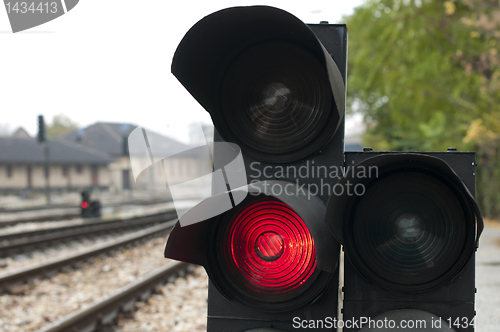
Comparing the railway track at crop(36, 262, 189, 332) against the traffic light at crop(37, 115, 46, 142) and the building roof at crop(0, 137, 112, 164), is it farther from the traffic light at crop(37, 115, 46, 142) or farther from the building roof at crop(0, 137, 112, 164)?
the building roof at crop(0, 137, 112, 164)

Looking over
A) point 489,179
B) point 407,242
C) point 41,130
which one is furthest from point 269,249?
point 41,130

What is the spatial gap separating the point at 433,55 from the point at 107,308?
9.48 metres

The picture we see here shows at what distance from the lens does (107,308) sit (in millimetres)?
5180

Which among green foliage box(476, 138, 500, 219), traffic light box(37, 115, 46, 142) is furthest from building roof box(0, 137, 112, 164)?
green foliage box(476, 138, 500, 219)

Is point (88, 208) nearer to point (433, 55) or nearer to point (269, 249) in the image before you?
point (433, 55)

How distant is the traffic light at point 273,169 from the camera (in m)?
1.38

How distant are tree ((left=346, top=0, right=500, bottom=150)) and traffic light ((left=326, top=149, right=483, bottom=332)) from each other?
984 cm

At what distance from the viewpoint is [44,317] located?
17.4ft

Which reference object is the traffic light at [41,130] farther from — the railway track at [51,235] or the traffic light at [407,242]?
the traffic light at [407,242]

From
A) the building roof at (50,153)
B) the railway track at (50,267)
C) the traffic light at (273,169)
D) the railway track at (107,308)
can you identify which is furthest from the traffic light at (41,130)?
the traffic light at (273,169)

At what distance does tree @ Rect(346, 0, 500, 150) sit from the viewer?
10398mm

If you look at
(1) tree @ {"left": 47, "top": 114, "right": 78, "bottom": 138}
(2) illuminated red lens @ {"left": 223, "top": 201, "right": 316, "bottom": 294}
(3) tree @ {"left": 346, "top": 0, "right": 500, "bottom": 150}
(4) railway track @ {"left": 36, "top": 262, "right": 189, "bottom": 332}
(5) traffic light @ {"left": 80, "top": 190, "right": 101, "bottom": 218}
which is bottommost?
(4) railway track @ {"left": 36, "top": 262, "right": 189, "bottom": 332}

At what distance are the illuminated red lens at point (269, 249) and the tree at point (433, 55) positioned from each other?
9.90 m

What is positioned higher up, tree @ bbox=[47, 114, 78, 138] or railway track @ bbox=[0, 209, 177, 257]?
tree @ bbox=[47, 114, 78, 138]
